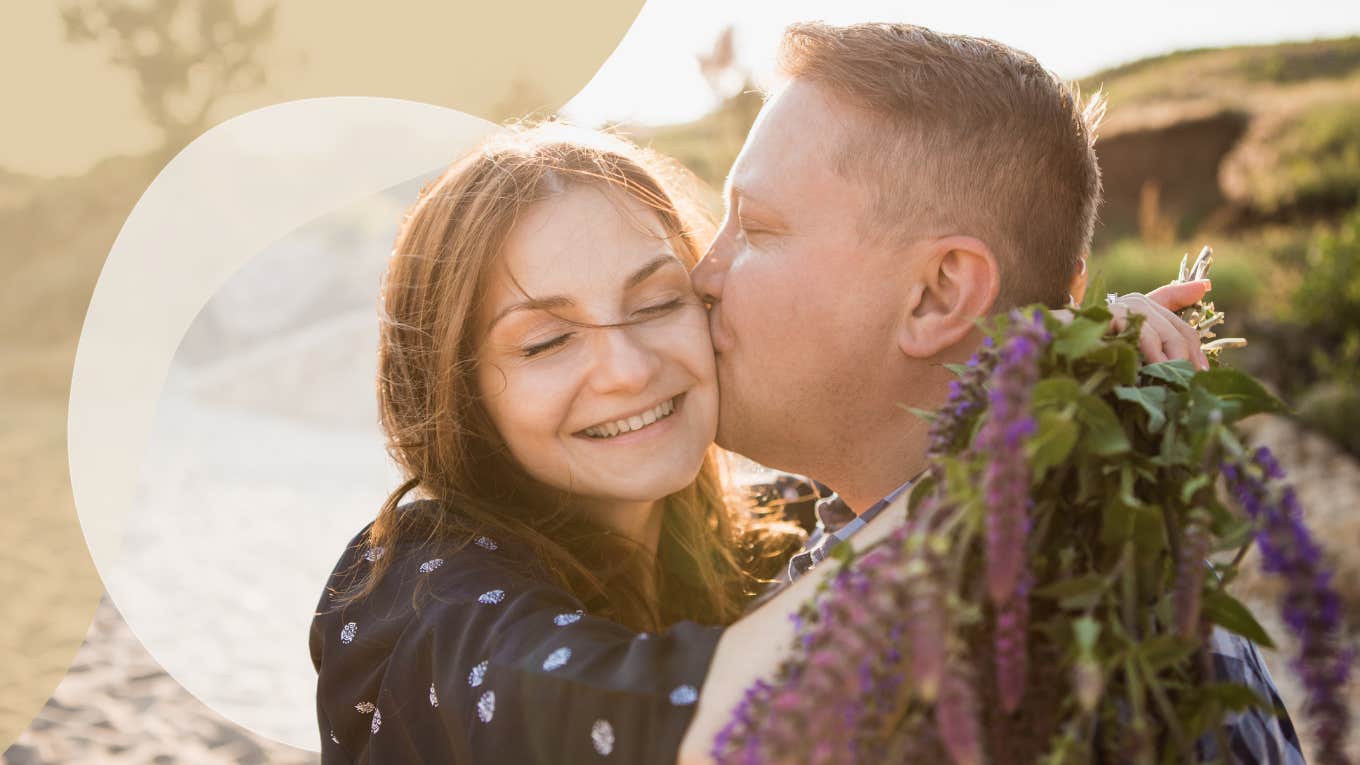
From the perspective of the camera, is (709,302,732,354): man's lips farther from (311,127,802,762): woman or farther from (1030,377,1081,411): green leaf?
(1030,377,1081,411): green leaf

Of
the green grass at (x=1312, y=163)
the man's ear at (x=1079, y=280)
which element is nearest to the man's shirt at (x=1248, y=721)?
the man's ear at (x=1079, y=280)

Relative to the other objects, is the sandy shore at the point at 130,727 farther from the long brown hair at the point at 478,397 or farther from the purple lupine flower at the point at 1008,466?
the purple lupine flower at the point at 1008,466

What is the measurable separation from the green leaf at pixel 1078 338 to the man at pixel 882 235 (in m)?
1.04

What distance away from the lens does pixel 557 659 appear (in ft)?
5.69

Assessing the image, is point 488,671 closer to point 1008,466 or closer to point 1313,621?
point 1008,466

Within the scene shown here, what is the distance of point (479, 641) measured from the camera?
192 centimetres

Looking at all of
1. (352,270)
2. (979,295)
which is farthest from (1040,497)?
(352,270)

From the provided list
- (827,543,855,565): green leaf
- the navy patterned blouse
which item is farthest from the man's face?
(827,543,855,565): green leaf

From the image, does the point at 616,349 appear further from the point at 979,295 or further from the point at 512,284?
the point at 979,295

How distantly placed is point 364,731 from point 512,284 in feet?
3.36

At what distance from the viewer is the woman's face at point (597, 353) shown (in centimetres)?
253

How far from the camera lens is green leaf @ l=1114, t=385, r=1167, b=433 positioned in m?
1.42

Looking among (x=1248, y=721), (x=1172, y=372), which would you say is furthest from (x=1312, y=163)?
(x=1172, y=372)
